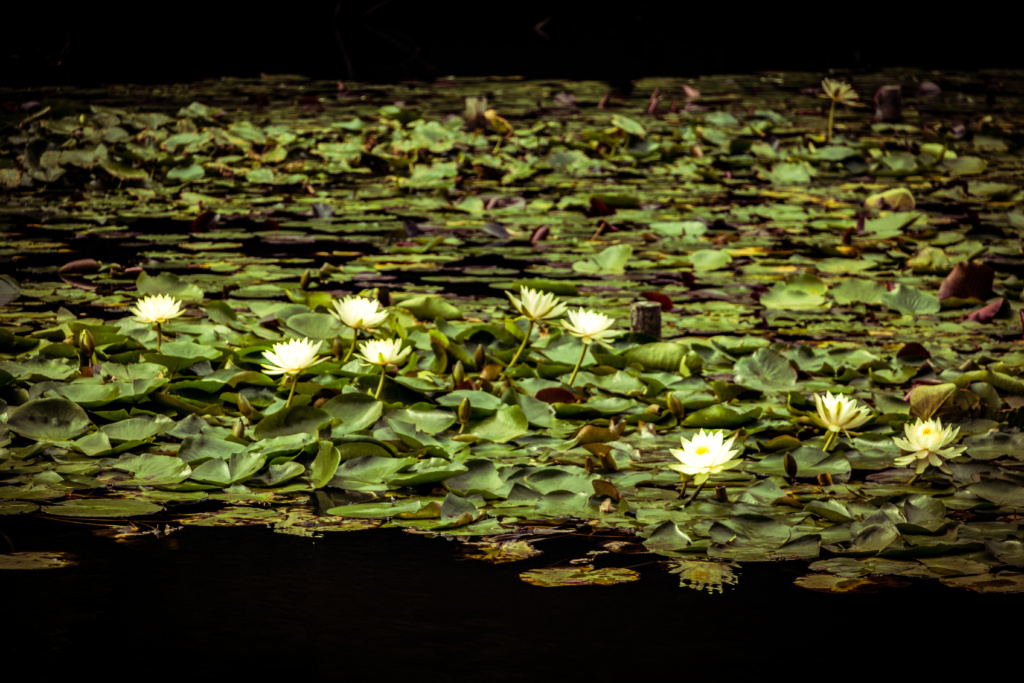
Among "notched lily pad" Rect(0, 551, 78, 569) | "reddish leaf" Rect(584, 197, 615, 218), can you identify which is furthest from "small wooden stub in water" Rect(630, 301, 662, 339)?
"reddish leaf" Rect(584, 197, 615, 218)

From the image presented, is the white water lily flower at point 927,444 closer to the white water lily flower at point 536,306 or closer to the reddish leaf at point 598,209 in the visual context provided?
the white water lily flower at point 536,306

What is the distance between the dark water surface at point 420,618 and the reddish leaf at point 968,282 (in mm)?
1866

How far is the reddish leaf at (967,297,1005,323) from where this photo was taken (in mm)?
3123

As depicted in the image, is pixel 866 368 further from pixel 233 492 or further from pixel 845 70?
pixel 845 70

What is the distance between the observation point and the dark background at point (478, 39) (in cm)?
1144

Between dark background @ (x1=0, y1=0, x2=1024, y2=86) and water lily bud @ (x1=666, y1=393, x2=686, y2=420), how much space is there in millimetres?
8412

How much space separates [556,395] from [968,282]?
1.58 metres

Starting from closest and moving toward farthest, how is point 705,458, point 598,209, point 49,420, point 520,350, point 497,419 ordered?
1. point 705,458
2. point 49,420
3. point 497,419
4. point 520,350
5. point 598,209

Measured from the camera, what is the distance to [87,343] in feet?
8.42

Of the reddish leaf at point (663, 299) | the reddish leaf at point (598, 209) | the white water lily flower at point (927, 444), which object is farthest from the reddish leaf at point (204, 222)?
the white water lily flower at point (927, 444)

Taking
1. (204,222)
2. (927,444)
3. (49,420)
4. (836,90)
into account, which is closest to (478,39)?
Answer: (836,90)

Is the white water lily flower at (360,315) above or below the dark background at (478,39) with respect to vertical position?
below

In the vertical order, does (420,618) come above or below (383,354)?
below

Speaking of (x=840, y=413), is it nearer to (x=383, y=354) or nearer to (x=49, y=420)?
(x=383, y=354)
